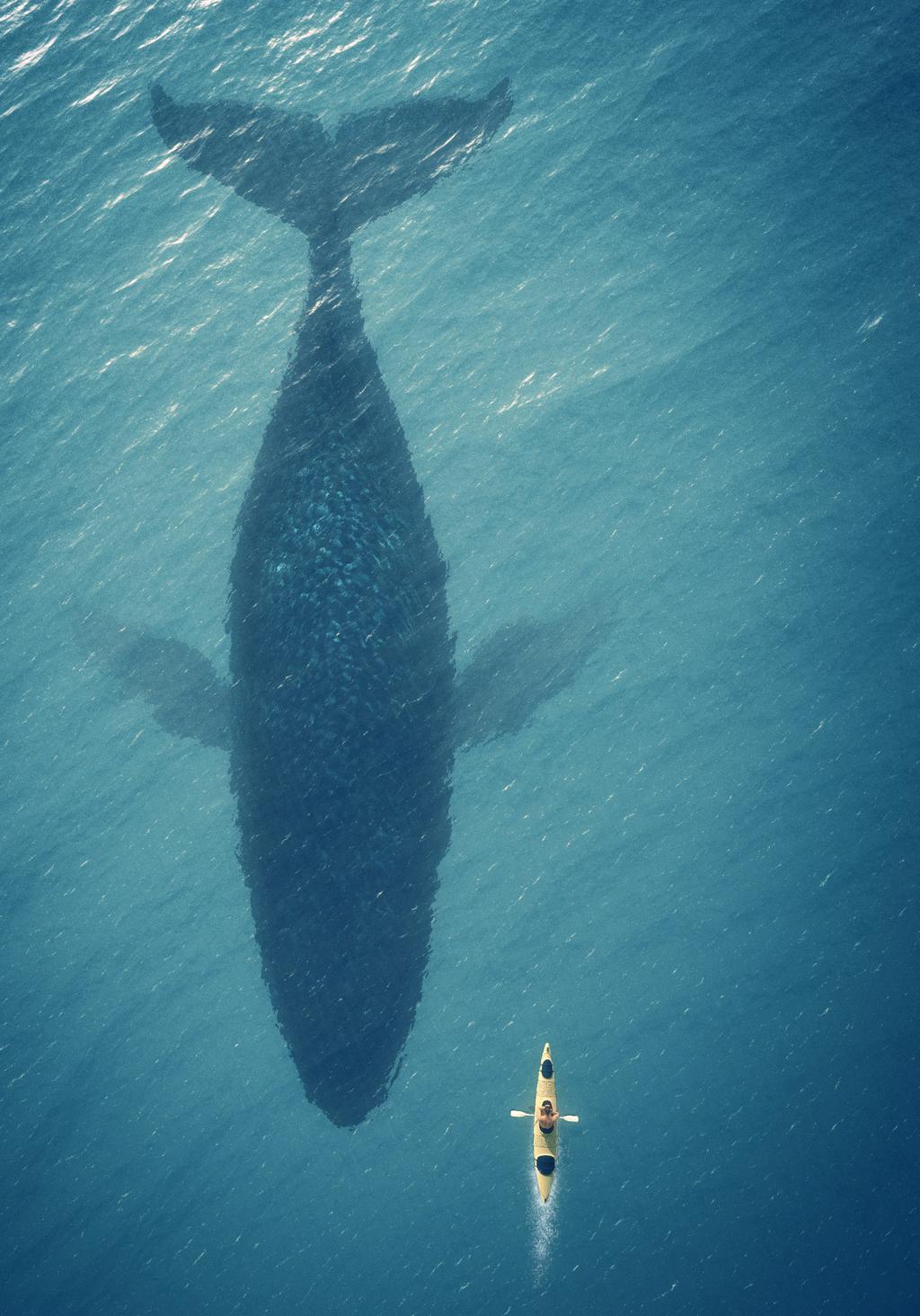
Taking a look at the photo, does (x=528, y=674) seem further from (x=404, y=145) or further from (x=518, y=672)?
(x=404, y=145)

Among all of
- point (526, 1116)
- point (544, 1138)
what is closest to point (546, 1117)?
point (544, 1138)

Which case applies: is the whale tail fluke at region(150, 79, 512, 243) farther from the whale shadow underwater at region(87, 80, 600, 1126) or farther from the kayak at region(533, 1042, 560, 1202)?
the kayak at region(533, 1042, 560, 1202)

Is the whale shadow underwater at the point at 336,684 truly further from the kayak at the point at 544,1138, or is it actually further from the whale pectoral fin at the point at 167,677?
the kayak at the point at 544,1138

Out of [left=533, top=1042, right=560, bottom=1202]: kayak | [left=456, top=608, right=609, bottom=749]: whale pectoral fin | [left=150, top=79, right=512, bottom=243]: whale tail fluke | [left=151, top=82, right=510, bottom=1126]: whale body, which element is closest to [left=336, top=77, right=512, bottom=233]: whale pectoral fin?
[left=150, top=79, right=512, bottom=243]: whale tail fluke

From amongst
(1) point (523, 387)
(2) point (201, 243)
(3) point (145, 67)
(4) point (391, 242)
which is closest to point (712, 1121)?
(1) point (523, 387)

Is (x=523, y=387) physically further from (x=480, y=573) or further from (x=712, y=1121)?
(x=712, y=1121)

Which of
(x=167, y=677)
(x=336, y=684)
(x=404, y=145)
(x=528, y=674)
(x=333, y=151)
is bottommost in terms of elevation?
(x=528, y=674)
